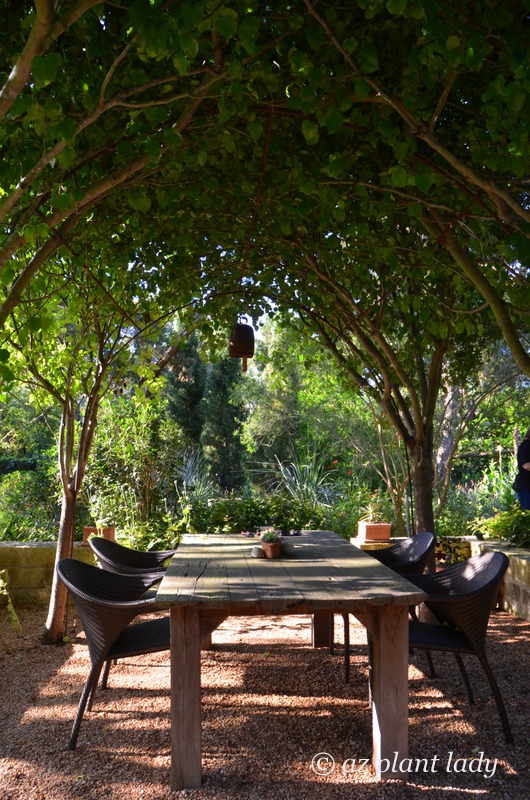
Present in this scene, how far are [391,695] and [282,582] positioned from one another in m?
0.65

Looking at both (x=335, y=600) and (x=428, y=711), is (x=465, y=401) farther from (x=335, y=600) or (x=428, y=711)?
(x=335, y=600)

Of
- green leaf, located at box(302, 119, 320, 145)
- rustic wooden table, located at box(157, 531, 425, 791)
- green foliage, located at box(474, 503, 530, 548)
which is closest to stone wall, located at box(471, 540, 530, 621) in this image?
green foliage, located at box(474, 503, 530, 548)

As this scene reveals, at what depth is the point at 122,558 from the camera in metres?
4.46

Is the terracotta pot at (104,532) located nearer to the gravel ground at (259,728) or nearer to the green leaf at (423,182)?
the gravel ground at (259,728)

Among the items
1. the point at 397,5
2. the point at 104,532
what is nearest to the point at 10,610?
the point at 104,532

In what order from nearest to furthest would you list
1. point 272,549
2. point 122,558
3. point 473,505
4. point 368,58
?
1. point 368,58
2. point 272,549
3. point 122,558
4. point 473,505

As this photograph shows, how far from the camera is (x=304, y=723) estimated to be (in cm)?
319

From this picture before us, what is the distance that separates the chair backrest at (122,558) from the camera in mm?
4164

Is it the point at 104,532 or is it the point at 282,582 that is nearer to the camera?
the point at 282,582

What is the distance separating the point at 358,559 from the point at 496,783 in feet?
4.33

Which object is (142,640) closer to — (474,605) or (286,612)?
(286,612)

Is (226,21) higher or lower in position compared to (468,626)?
higher

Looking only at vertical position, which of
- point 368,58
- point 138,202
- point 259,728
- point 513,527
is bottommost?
point 259,728

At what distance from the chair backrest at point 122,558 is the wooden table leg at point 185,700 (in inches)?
55.5
